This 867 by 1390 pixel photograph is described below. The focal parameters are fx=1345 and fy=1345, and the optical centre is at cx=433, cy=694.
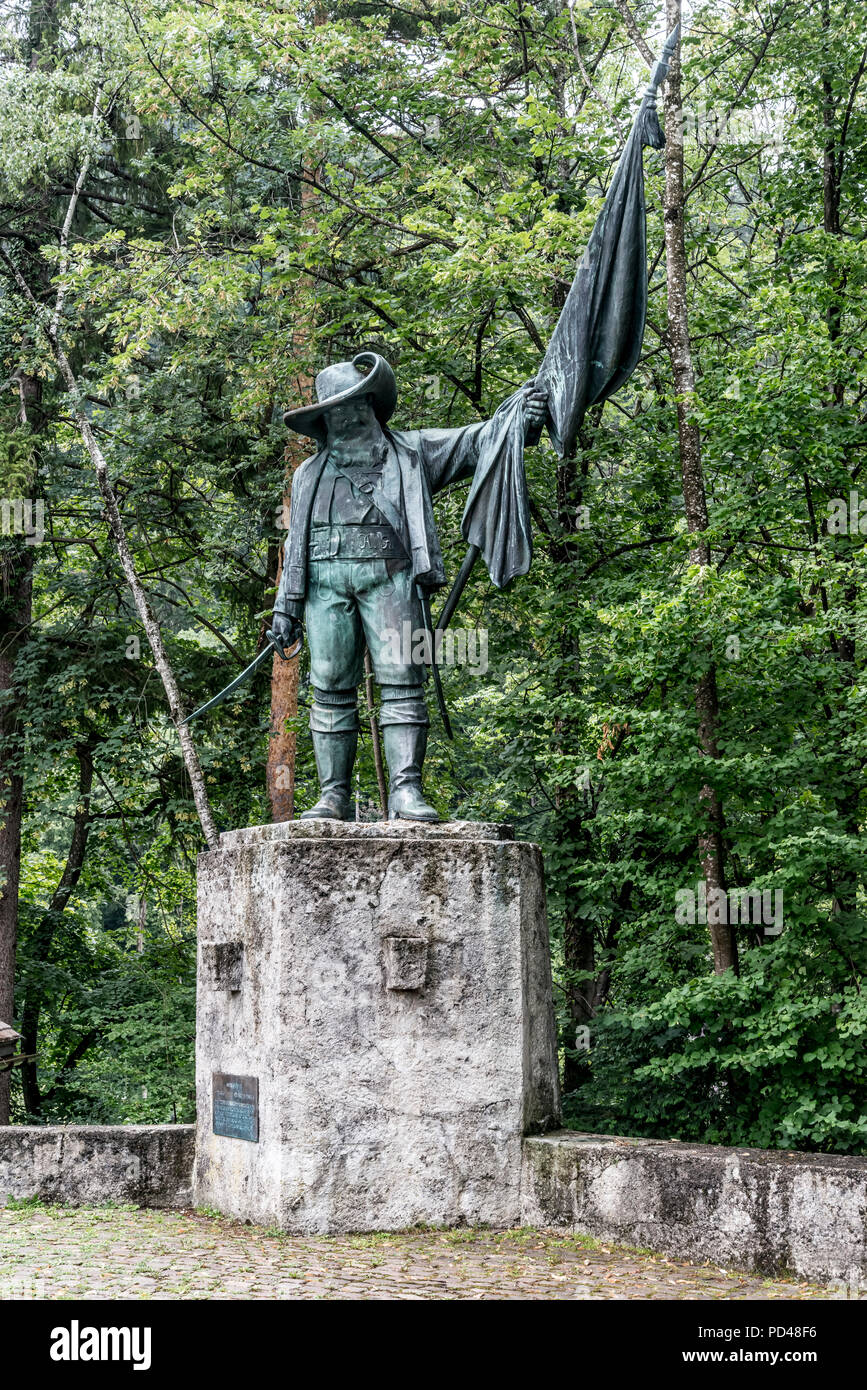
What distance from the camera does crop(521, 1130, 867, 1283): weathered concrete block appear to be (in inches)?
179

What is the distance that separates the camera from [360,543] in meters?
6.33

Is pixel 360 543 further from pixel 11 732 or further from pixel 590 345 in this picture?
pixel 11 732

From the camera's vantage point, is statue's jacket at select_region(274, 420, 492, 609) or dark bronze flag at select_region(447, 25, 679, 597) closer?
dark bronze flag at select_region(447, 25, 679, 597)

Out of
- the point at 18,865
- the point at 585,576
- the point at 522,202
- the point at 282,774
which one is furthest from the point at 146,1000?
the point at 522,202

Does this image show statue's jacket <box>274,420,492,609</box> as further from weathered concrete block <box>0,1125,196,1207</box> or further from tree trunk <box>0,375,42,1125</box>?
tree trunk <box>0,375,42,1125</box>

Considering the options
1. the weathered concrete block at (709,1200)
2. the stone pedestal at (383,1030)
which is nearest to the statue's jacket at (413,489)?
the stone pedestal at (383,1030)

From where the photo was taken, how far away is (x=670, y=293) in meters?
8.60

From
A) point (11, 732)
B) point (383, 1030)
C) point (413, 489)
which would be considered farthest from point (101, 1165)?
point (11, 732)

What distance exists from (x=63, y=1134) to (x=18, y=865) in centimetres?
797

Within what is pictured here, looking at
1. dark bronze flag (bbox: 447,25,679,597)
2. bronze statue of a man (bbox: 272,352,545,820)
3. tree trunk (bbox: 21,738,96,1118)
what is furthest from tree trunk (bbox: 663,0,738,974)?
tree trunk (bbox: 21,738,96,1118)

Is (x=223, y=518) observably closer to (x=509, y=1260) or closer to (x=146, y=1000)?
(x=146, y=1000)

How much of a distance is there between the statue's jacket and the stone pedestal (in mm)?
1237

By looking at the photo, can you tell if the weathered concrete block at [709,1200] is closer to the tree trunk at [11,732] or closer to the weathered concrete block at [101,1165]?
the weathered concrete block at [101,1165]

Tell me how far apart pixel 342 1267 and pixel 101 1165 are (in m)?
2.46
